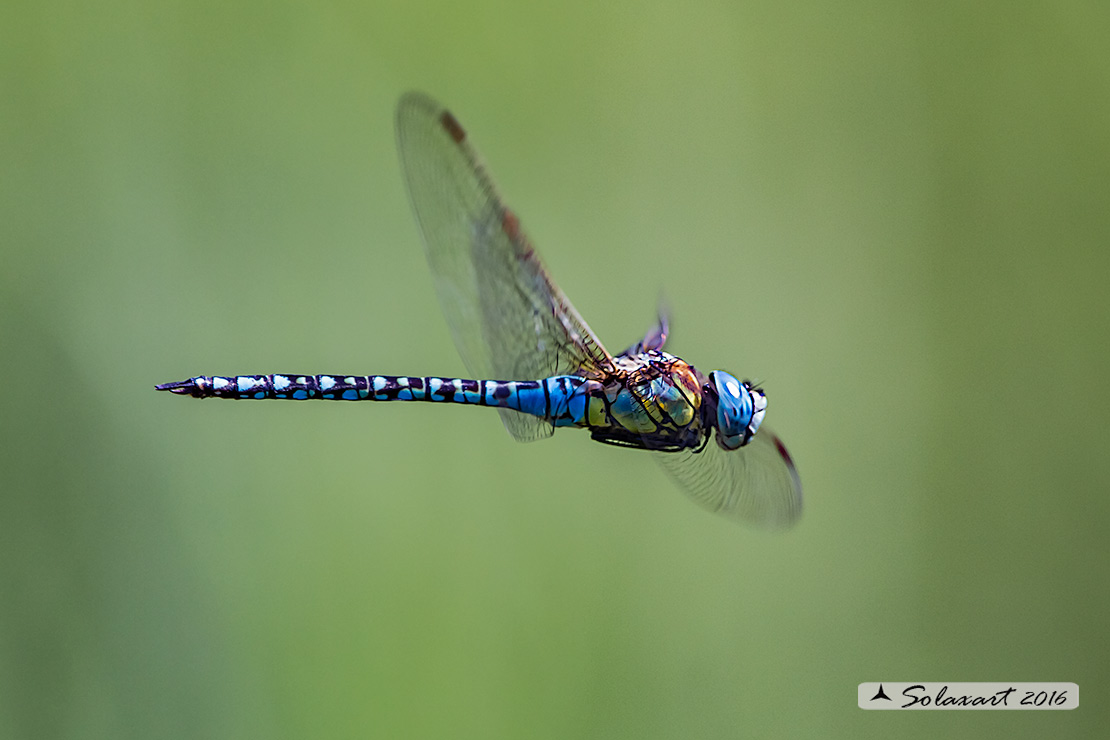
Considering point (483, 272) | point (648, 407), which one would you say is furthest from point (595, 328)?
point (483, 272)

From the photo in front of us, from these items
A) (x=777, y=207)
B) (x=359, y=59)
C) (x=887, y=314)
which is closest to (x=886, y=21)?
(x=777, y=207)

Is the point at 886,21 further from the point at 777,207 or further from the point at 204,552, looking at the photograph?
the point at 204,552

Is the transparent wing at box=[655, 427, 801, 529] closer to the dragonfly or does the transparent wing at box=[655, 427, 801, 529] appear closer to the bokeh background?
the dragonfly

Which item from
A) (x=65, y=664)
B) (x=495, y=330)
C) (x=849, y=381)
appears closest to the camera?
(x=495, y=330)

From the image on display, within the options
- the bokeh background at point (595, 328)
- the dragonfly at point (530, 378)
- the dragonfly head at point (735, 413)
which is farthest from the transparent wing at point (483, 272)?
the bokeh background at point (595, 328)

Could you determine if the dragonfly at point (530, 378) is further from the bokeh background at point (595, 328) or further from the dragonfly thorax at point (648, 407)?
the bokeh background at point (595, 328)

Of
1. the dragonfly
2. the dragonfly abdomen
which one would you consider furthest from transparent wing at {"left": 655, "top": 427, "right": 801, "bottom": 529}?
the dragonfly abdomen

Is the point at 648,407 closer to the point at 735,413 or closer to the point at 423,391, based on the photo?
Result: the point at 735,413
